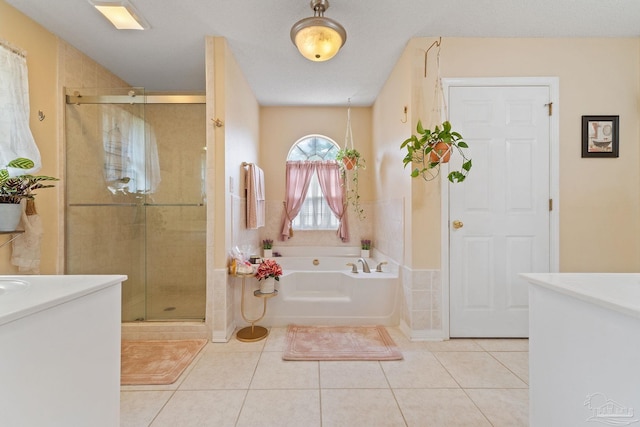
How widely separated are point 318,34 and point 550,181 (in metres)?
2.11

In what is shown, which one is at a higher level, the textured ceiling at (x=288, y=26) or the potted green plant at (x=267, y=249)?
the textured ceiling at (x=288, y=26)

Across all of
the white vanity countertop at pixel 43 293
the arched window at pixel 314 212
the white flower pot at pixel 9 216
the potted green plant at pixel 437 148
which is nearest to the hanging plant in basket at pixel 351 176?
the arched window at pixel 314 212

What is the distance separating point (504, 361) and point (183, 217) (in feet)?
9.12

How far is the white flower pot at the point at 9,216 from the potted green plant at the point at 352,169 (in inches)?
115

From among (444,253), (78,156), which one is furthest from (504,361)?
(78,156)

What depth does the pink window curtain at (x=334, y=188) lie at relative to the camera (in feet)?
12.9

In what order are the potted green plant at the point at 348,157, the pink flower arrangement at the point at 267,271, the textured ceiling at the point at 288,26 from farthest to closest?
the potted green plant at the point at 348,157, the pink flower arrangement at the point at 267,271, the textured ceiling at the point at 288,26

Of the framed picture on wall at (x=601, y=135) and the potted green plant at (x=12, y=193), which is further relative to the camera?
the framed picture on wall at (x=601, y=135)

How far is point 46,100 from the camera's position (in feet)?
7.18

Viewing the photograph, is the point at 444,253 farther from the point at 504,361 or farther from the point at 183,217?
the point at 183,217

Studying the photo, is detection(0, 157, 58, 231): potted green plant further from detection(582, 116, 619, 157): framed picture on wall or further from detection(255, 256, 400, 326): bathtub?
detection(582, 116, 619, 157): framed picture on wall

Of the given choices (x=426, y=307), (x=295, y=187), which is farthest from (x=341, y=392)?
(x=295, y=187)

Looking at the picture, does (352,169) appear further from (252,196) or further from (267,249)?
(267,249)

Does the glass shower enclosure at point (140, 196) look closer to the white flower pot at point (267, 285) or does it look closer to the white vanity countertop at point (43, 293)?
the white flower pot at point (267, 285)
